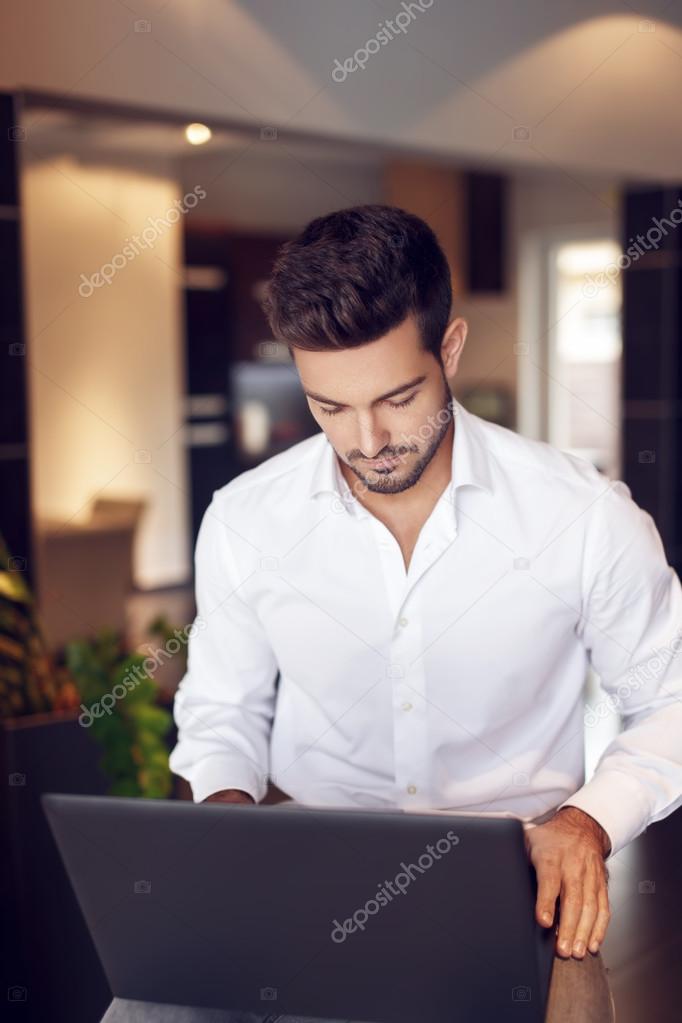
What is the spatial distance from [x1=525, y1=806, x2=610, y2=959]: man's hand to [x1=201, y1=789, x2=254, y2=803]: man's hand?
1.52 feet

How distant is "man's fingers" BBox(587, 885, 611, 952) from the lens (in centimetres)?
121

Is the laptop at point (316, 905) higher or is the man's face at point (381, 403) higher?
the man's face at point (381, 403)

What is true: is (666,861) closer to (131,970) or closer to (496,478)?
(496,478)

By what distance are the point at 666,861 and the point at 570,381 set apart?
525 cm

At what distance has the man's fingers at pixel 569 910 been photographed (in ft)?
3.91

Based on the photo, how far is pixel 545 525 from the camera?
1753 mm

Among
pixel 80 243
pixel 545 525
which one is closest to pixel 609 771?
pixel 545 525

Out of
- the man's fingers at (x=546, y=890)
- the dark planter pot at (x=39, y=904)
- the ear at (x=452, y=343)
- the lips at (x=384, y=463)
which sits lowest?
the dark planter pot at (x=39, y=904)

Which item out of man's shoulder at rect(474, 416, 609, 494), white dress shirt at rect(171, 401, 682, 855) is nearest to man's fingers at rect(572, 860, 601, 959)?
white dress shirt at rect(171, 401, 682, 855)

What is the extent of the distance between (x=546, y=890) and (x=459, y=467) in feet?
2.46

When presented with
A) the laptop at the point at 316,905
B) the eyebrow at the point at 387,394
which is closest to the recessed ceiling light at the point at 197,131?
the eyebrow at the point at 387,394

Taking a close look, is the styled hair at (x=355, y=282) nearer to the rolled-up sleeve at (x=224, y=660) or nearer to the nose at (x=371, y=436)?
the nose at (x=371, y=436)

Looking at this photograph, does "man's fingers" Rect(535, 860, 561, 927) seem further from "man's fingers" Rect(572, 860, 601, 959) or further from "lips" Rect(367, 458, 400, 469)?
"lips" Rect(367, 458, 400, 469)

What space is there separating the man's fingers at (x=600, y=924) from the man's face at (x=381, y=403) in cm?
A: 63
